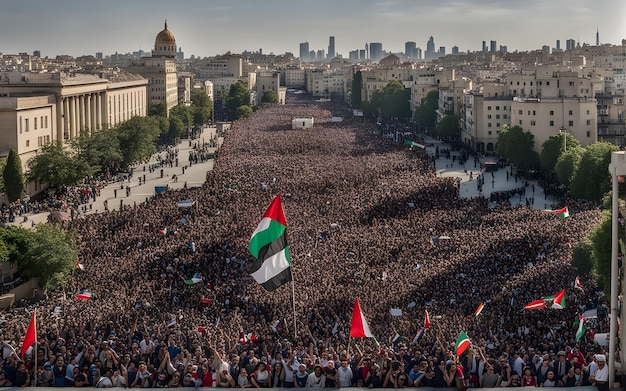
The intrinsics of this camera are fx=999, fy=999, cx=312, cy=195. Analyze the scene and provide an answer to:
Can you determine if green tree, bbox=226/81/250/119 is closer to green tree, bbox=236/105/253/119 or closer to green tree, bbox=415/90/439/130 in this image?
green tree, bbox=236/105/253/119

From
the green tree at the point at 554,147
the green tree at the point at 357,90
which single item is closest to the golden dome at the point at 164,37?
the green tree at the point at 357,90

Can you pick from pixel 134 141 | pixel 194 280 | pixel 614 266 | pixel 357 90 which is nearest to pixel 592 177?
pixel 194 280

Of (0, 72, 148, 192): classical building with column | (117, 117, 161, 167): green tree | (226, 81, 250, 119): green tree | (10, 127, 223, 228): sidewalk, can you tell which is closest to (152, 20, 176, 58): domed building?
(226, 81, 250, 119): green tree

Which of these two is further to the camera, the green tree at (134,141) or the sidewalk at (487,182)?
the green tree at (134,141)

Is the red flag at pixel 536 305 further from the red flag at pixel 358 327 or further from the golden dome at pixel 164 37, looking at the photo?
the golden dome at pixel 164 37

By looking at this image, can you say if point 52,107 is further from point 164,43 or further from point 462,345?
point 164,43

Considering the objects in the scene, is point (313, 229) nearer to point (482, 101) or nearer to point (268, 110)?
point (482, 101)

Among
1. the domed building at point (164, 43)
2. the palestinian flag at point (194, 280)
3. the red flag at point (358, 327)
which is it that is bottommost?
the palestinian flag at point (194, 280)
